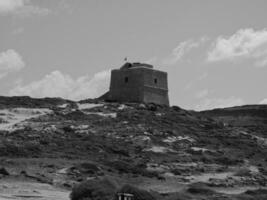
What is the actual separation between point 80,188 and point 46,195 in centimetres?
230

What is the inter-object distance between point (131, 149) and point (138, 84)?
17686 millimetres

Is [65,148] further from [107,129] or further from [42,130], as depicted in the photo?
[107,129]

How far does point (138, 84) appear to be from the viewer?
186ft

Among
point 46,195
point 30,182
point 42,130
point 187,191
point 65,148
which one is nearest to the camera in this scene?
point 46,195

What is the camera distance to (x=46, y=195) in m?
21.3

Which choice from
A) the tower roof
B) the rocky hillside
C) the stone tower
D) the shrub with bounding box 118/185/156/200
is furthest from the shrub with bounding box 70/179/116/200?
the tower roof

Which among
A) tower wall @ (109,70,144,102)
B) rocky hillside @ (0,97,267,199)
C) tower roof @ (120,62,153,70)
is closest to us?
rocky hillside @ (0,97,267,199)

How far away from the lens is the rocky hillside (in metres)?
28.6

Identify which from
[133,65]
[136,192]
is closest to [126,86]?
[133,65]

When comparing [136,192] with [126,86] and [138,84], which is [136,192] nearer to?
[138,84]

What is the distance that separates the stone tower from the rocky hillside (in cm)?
231

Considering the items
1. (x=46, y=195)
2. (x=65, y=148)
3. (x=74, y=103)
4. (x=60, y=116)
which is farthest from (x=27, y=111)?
(x=46, y=195)

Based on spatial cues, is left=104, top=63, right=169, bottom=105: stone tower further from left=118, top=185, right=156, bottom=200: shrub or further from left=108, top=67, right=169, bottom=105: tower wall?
left=118, top=185, right=156, bottom=200: shrub

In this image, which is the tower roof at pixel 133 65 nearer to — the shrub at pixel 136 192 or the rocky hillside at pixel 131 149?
the rocky hillside at pixel 131 149
